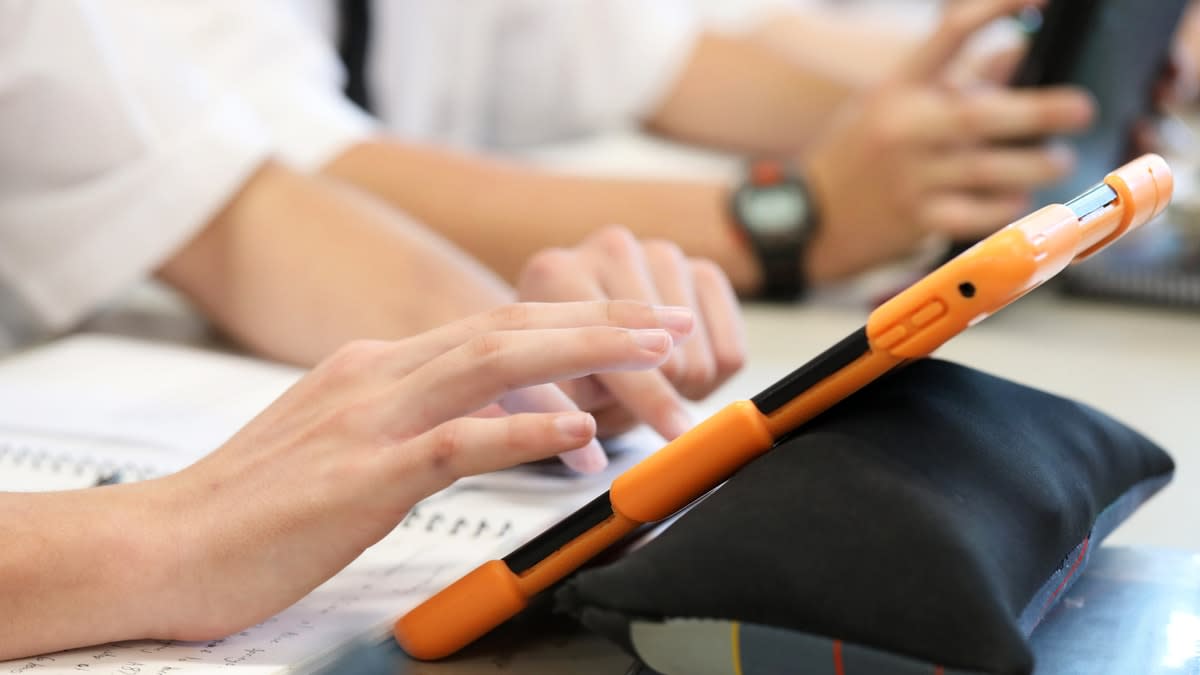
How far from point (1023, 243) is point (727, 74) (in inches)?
39.5

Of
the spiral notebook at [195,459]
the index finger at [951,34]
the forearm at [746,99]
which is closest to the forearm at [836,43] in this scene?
the forearm at [746,99]

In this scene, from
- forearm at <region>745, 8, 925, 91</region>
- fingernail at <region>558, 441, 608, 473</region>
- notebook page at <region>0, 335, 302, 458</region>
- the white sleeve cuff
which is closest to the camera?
fingernail at <region>558, 441, 608, 473</region>

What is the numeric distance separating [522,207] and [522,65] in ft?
1.45

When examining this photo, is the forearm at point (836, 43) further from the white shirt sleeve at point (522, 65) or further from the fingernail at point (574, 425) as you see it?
the fingernail at point (574, 425)

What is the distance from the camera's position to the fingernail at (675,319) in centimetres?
35

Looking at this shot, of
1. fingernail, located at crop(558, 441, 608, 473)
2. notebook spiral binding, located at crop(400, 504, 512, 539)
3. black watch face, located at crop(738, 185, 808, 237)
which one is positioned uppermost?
fingernail, located at crop(558, 441, 608, 473)

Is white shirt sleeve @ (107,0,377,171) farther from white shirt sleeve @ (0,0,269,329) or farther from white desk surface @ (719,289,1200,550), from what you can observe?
→ white desk surface @ (719,289,1200,550)

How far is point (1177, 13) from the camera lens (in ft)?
2.62

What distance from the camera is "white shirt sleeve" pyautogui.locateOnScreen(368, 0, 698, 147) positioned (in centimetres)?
115

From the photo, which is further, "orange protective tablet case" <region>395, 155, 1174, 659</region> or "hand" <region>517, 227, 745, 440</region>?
"hand" <region>517, 227, 745, 440</region>

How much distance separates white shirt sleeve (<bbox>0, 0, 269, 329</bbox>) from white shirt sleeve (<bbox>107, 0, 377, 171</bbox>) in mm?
167

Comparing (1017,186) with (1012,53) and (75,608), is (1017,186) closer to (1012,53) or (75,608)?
(1012,53)

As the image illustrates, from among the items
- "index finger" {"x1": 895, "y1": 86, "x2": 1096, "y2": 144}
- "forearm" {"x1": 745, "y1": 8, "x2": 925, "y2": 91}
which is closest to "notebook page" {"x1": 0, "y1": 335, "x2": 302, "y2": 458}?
"index finger" {"x1": 895, "y1": 86, "x2": 1096, "y2": 144}

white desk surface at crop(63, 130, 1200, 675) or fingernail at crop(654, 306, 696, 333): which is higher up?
fingernail at crop(654, 306, 696, 333)
